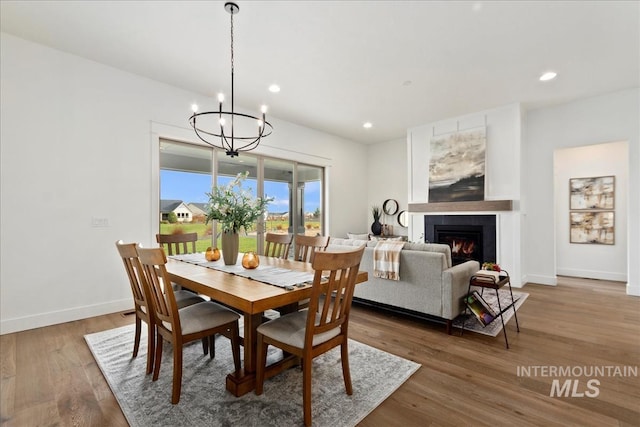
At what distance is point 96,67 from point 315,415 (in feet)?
14.0

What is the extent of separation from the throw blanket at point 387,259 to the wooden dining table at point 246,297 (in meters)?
1.04

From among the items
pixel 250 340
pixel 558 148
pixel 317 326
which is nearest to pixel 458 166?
pixel 558 148

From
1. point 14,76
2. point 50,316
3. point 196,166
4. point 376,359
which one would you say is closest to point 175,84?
point 196,166

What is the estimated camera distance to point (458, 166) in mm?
5391

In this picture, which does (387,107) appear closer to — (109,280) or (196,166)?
(196,166)

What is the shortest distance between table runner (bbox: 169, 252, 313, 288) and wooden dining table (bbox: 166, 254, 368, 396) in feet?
0.16

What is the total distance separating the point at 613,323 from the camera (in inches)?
125

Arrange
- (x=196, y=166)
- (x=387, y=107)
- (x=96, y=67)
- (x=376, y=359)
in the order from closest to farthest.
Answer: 1. (x=376, y=359)
2. (x=96, y=67)
3. (x=196, y=166)
4. (x=387, y=107)

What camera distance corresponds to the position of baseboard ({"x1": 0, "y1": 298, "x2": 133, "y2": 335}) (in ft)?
9.68

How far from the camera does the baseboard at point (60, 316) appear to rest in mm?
A: 2951

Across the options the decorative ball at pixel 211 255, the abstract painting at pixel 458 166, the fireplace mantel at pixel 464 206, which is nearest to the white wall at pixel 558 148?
the fireplace mantel at pixel 464 206

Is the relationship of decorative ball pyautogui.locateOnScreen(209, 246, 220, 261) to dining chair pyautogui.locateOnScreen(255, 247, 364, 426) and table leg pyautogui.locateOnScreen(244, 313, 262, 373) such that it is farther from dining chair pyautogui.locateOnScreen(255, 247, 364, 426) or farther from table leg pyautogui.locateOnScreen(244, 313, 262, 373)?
dining chair pyautogui.locateOnScreen(255, 247, 364, 426)

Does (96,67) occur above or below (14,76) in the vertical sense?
above

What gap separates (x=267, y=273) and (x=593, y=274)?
6178 mm
